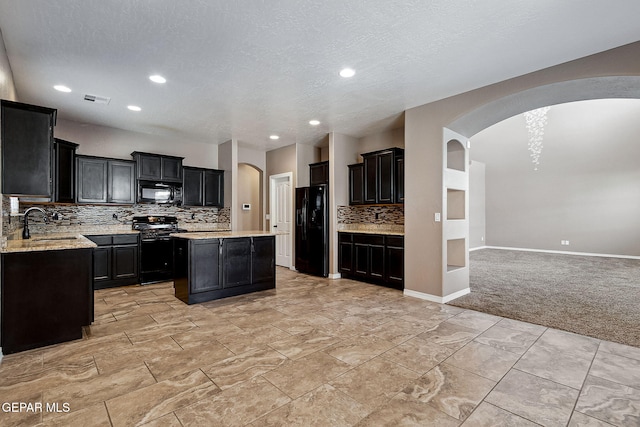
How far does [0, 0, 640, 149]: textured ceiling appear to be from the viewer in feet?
7.91

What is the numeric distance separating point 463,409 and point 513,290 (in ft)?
12.4

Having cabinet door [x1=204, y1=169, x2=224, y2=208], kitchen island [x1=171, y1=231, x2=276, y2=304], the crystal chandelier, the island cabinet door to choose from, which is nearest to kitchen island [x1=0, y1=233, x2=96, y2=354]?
kitchen island [x1=171, y1=231, x2=276, y2=304]

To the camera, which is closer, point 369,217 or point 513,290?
point 513,290

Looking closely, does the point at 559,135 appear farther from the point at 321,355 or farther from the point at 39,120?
the point at 39,120

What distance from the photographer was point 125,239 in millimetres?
5207

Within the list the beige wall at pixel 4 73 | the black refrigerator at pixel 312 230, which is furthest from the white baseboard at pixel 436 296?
the beige wall at pixel 4 73

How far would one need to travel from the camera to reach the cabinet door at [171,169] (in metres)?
5.97

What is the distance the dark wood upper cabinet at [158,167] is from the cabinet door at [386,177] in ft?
13.0

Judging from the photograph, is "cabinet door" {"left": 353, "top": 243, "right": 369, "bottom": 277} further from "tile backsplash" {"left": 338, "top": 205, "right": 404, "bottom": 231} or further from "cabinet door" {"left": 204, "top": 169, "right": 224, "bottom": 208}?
"cabinet door" {"left": 204, "top": 169, "right": 224, "bottom": 208}

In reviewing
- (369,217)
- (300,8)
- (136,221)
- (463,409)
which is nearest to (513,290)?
(369,217)

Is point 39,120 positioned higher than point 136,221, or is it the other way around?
point 39,120

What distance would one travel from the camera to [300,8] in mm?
2404

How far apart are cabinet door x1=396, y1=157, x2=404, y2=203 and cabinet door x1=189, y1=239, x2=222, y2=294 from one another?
302cm

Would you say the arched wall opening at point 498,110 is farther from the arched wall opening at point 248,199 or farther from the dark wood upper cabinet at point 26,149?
the arched wall opening at point 248,199
